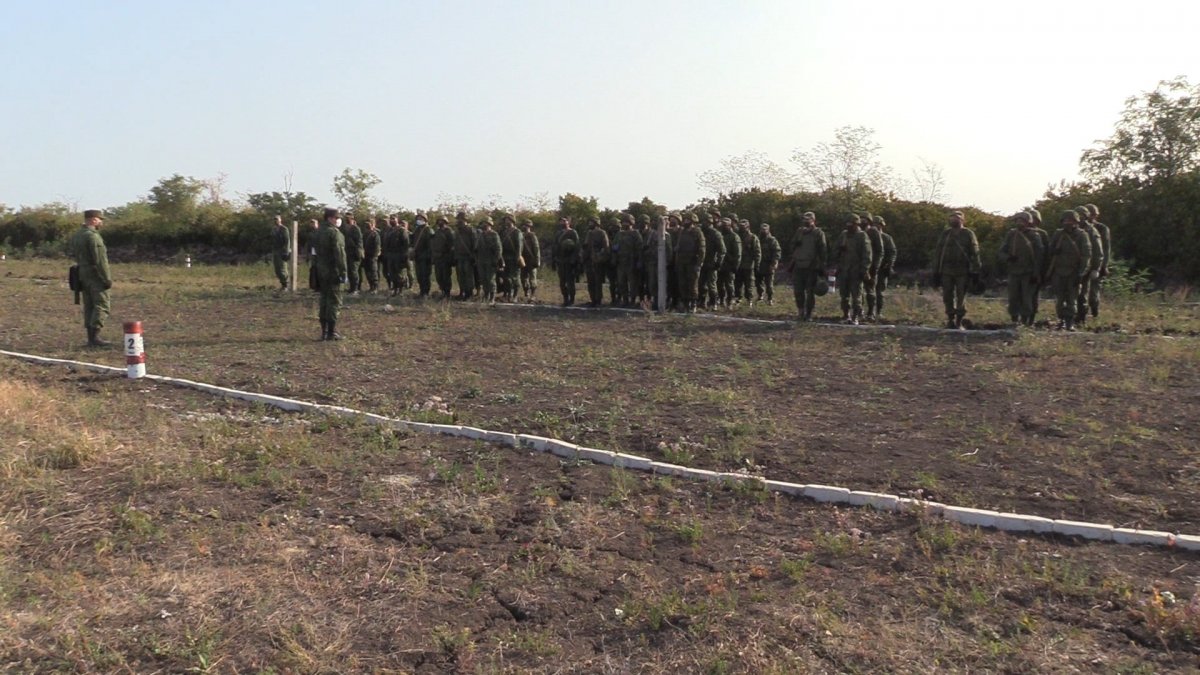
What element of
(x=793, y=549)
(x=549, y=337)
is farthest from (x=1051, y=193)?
(x=793, y=549)

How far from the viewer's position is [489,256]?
20578 millimetres

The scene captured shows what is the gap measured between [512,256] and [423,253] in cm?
249

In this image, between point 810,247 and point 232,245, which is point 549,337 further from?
point 232,245

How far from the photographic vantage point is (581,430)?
8367 mm

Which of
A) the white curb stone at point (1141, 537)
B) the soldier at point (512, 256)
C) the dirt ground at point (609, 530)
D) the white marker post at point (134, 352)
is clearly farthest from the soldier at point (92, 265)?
the white curb stone at point (1141, 537)

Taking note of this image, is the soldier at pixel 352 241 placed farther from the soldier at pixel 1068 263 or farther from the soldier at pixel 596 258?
the soldier at pixel 1068 263

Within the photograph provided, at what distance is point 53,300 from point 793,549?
813 inches

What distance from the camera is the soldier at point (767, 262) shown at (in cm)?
2045

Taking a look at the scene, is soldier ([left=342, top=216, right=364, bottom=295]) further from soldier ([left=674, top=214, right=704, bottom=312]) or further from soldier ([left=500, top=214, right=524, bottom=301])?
soldier ([left=674, top=214, right=704, bottom=312])

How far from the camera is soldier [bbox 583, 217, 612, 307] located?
19.6 m

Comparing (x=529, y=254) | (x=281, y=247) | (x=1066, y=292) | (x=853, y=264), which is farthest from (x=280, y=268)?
(x=1066, y=292)

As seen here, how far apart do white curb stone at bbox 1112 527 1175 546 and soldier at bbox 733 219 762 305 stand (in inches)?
566

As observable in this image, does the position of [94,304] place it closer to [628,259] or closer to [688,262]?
[628,259]

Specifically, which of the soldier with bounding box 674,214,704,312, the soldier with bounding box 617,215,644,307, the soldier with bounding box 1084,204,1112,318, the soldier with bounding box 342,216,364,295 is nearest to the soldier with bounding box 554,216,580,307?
the soldier with bounding box 617,215,644,307
